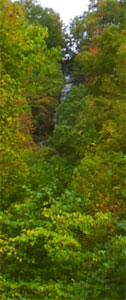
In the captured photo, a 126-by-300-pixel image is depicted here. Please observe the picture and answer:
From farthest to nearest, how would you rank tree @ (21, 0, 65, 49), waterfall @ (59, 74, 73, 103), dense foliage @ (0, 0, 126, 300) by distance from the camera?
tree @ (21, 0, 65, 49) < waterfall @ (59, 74, 73, 103) < dense foliage @ (0, 0, 126, 300)

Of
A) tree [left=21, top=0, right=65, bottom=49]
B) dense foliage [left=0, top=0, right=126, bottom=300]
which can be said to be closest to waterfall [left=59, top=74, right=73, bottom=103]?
tree [left=21, top=0, right=65, bottom=49]

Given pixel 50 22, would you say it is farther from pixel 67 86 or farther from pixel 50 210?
pixel 50 210

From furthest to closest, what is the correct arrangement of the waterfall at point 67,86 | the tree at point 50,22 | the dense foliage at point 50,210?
the tree at point 50,22, the waterfall at point 67,86, the dense foliage at point 50,210

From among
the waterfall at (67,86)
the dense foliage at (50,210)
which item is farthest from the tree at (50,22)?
the dense foliage at (50,210)

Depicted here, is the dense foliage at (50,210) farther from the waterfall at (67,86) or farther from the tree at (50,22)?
the tree at (50,22)

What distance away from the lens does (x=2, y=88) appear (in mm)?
7566

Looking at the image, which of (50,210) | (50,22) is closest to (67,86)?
(50,22)

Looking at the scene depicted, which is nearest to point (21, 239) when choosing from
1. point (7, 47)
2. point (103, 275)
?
point (103, 275)

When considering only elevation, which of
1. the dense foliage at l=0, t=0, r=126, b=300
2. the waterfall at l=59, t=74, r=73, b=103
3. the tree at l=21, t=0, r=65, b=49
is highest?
the tree at l=21, t=0, r=65, b=49

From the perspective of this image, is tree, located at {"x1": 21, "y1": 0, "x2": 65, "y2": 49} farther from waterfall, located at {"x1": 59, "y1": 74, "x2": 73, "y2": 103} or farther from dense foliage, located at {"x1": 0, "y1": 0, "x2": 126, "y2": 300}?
dense foliage, located at {"x1": 0, "y1": 0, "x2": 126, "y2": 300}

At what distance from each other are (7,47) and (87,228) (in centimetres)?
332

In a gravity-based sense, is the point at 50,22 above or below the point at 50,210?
above

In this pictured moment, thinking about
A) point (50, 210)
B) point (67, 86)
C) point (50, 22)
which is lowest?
point (50, 210)

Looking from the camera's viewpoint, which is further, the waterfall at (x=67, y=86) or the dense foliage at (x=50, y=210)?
the waterfall at (x=67, y=86)
